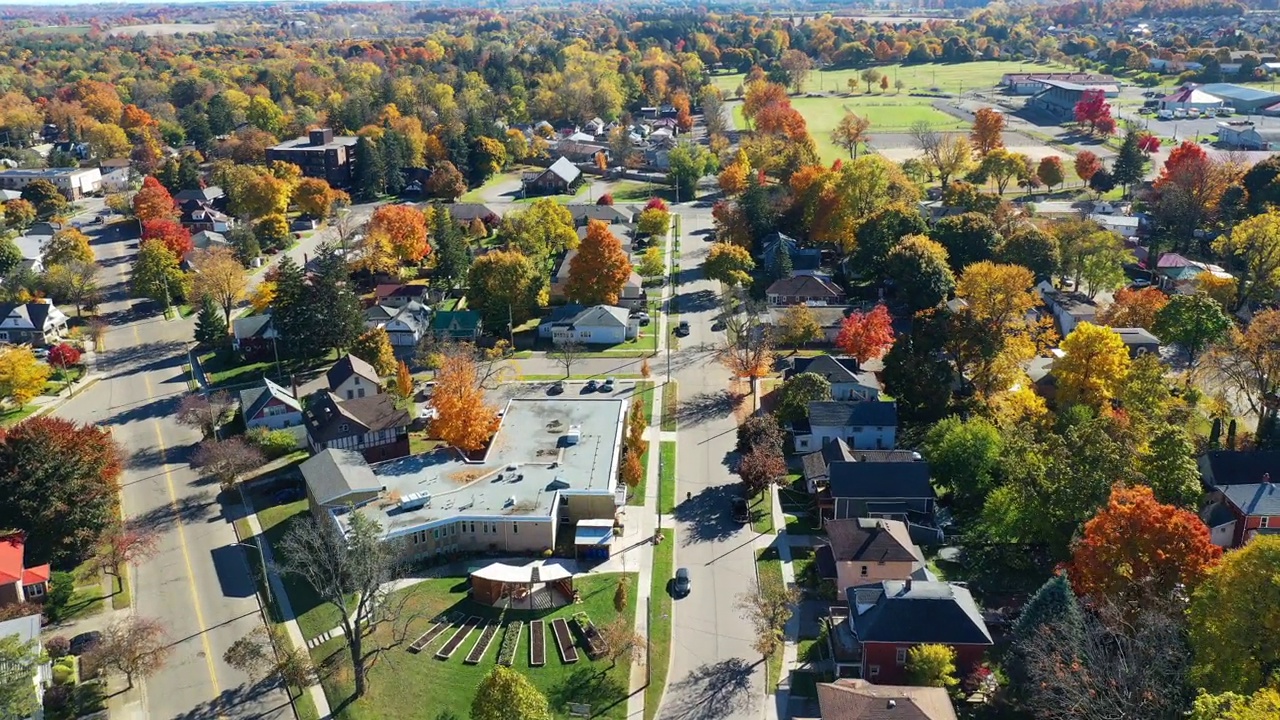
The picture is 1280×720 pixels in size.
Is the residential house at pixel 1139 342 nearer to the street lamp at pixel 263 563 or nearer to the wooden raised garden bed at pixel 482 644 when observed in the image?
the wooden raised garden bed at pixel 482 644

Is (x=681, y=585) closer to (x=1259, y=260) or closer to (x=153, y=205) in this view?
(x=1259, y=260)

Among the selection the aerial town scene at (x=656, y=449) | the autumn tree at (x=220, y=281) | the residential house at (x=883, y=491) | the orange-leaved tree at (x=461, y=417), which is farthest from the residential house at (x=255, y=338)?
the residential house at (x=883, y=491)

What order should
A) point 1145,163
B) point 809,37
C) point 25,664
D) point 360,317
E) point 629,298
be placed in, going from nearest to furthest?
point 25,664 → point 360,317 → point 629,298 → point 1145,163 → point 809,37

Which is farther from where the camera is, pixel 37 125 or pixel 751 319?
pixel 37 125

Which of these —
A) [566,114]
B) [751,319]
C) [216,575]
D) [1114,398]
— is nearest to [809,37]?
[566,114]

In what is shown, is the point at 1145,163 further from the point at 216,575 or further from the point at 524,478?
the point at 216,575

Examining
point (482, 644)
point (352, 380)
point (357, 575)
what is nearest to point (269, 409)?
point (352, 380)

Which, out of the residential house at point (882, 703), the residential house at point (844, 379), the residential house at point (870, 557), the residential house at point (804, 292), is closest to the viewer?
the residential house at point (882, 703)
